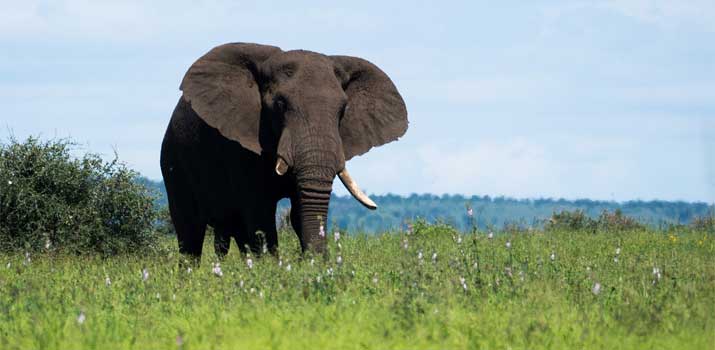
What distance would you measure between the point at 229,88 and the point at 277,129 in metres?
1.15

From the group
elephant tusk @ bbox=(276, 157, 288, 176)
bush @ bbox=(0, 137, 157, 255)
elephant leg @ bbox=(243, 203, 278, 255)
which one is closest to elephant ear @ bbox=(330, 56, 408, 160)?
elephant leg @ bbox=(243, 203, 278, 255)

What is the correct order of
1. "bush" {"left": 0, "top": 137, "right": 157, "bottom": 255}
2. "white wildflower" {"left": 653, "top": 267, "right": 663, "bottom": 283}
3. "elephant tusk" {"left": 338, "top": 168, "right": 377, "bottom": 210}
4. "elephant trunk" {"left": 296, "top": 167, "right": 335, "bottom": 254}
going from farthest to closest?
"bush" {"left": 0, "top": 137, "right": 157, "bottom": 255} → "elephant tusk" {"left": 338, "top": 168, "right": 377, "bottom": 210} → "elephant trunk" {"left": 296, "top": 167, "right": 335, "bottom": 254} → "white wildflower" {"left": 653, "top": 267, "right": 663, "bottom": 283}

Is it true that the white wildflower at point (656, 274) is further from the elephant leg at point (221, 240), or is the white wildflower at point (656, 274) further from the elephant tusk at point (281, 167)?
the elephant leg at point (221, 240)

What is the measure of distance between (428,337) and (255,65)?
719 cm

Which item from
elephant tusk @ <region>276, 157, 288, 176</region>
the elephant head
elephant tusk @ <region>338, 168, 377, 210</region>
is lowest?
elephant tusk @ <region>338, 168, 377, 210</region>

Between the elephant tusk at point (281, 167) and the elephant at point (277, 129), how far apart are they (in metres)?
0.02

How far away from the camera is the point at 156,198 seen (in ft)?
72.0

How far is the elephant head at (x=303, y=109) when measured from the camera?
42.1 ft

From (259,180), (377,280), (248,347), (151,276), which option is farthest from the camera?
(259,180)

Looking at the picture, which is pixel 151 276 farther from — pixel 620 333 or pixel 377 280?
pixel 620 333

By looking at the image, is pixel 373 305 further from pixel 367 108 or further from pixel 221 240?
pixel 221 240

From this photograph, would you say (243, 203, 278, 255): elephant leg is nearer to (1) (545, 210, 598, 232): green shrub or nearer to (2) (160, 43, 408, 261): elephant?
(2) (160, 43, 408, 261): elephant

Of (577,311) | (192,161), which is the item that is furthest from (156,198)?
(577,311)

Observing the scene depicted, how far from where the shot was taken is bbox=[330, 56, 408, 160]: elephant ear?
14336 mm
